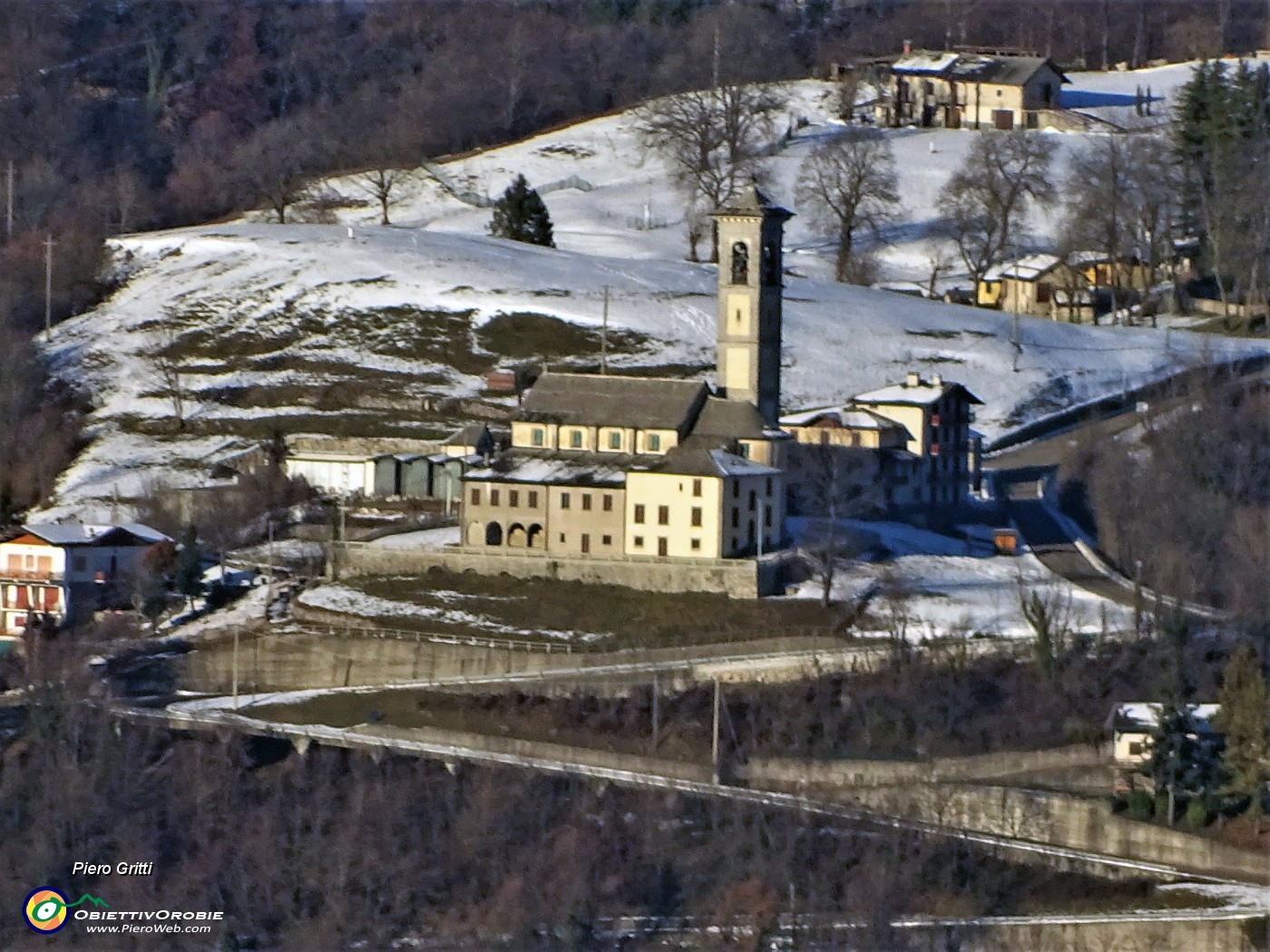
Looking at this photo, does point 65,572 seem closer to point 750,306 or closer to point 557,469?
point 557,469

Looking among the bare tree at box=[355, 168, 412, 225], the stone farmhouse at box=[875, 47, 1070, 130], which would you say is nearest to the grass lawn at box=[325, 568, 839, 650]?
the bare tree at box=[355, 168, 412, 225]

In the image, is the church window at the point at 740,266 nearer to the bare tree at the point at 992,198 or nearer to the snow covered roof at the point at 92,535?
the snow covered roof at the point at 92,535

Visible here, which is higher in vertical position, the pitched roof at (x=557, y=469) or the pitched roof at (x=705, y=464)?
the pitched roof at (x=705, y=464)

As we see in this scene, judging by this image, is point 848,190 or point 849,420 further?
point 848,190

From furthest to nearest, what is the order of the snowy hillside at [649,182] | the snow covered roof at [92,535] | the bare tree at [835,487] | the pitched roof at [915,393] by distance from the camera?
the snowy hillside at [649,182]
the pitched roof at [915,393]
the snow covered roof at [92,535]
the bare tree at [835,487]

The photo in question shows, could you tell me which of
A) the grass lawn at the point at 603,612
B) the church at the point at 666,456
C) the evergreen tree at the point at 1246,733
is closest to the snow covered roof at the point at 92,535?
the grass lawn at the point at 603,612

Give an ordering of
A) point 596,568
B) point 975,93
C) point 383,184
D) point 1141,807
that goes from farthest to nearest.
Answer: point 975,93, point 383,184, point 596,568, point 1141,807
